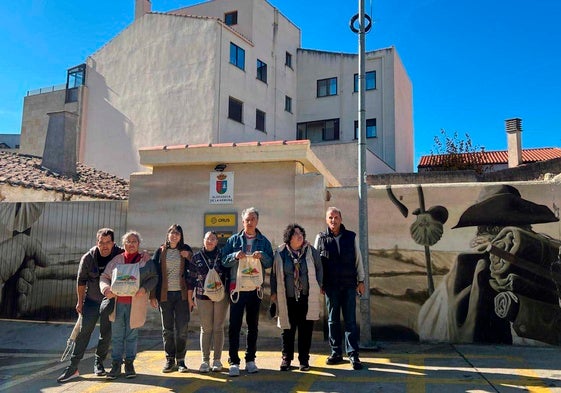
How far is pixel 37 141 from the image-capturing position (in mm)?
26516

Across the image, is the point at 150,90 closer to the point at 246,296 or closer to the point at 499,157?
the point at 246,296

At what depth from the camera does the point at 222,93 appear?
828 inches

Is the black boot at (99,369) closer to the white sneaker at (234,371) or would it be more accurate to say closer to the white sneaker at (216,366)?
the white sneaker at (216,366)

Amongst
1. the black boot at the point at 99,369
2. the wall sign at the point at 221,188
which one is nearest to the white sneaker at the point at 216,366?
the black boot at the point at 99,369

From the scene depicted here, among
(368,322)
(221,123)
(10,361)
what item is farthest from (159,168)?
(221,123)

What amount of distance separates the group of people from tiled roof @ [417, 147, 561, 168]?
82.7 ft

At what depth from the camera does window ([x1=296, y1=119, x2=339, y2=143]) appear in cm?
2705

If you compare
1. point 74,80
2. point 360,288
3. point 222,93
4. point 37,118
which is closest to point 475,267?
point 360,288

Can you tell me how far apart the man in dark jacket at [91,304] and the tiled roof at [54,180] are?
7013mm

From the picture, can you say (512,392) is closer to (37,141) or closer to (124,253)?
(124,253)

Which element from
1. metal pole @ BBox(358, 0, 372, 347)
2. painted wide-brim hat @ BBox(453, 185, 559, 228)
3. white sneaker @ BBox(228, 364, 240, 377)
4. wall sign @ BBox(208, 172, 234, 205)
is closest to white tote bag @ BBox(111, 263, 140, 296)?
white sneaker @ BBox(228, 364, 240, 377)

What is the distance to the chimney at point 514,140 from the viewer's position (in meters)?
25.4

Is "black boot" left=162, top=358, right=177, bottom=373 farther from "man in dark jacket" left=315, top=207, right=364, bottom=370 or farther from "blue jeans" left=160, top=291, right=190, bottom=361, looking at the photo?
"man in dark jacket" left=315, top=207, right=364, bottom=370

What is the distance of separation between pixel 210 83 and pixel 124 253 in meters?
16.0
